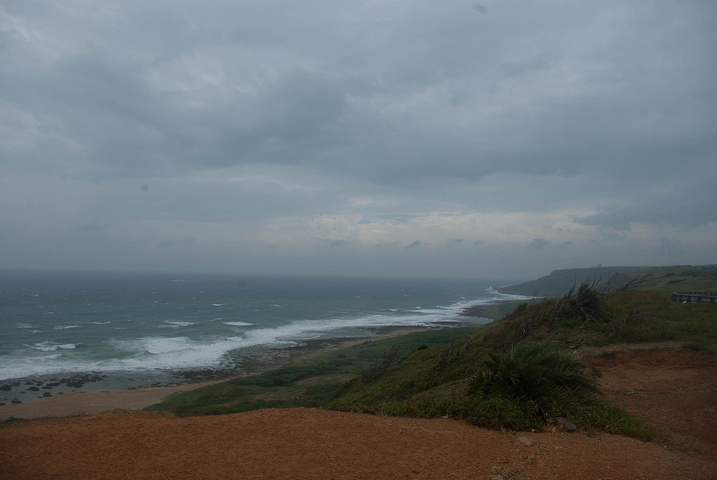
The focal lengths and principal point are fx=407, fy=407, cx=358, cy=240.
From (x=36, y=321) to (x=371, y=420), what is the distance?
58.8 metres

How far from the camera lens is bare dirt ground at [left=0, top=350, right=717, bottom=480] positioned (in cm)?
506

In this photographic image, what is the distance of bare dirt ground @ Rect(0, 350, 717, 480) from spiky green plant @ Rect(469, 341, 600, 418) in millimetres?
708

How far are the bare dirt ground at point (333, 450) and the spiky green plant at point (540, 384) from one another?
0.71 m

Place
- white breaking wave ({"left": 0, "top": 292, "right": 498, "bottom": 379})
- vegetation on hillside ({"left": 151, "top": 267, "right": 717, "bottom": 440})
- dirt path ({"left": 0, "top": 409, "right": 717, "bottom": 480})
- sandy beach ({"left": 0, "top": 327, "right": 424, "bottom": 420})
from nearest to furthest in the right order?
dirt path ({"left": 0, "top": 409, "right": 717, "bottom": 480}) < vegetation on hillside ({"left": 151, "top": 267, "right": 717, "bottom": 440}) < sandy beach ({"left": 0, "top": 327, "right": 424, "bottom": 420}) < white breaking wave ({"left": 0, "top": 292, "right": 498, "bottom": 379})

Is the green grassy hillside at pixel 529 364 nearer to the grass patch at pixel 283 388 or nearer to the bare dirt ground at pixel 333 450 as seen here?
the bare dirt ground at pixel 333 450

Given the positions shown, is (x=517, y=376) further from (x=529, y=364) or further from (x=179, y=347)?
(x=179, y=347)

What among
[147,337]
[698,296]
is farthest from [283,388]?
[147,337]

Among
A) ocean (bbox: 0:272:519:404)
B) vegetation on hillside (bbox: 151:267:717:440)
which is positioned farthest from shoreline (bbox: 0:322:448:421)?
vegetation on hillside (bbox: 151:267:717:440)

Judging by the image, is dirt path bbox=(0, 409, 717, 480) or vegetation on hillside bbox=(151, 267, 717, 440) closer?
dirt path bbox=(0, 409, 717, 480)

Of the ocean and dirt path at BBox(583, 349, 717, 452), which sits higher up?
dirt path at BBox(583, 349, 717, 452)

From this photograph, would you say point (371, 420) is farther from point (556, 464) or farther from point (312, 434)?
point (556, 464)

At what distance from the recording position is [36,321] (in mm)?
49875

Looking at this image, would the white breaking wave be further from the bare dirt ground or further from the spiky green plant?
the spiky green plant

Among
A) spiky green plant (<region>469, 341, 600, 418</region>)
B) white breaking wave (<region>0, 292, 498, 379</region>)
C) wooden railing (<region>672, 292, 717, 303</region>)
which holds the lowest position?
white breaking wave (<region>0, 292, 498, 379</region>)
